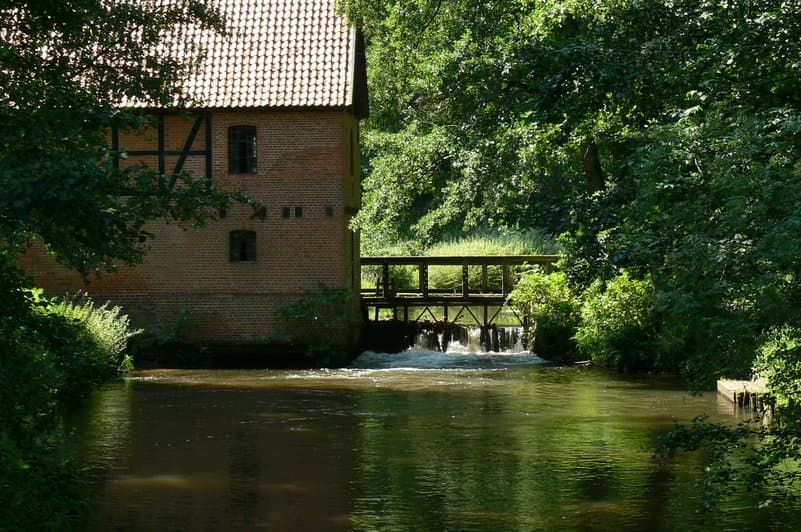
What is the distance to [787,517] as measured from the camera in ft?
35.9

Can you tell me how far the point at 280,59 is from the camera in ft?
86.6

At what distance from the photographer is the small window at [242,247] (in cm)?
2628

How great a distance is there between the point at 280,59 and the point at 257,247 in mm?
3989

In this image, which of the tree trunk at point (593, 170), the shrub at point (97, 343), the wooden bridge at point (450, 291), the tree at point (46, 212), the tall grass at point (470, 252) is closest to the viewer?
the tree at point (46, 212)

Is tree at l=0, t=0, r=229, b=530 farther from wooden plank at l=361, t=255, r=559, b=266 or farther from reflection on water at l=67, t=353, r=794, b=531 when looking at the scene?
wooden plank at l=361, t=255, r=559, b=266

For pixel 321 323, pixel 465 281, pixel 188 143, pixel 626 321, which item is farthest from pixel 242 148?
pixel 626 321

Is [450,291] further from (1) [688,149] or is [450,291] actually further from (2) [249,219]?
(1) [688,149]

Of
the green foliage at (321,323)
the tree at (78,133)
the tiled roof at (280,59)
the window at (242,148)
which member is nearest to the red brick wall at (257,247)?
the window at (242,148)

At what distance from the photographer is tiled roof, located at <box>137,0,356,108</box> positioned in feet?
84.2

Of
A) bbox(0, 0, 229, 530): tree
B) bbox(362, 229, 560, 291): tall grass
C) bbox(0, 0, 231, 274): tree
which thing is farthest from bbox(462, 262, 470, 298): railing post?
bbox(0, 0, 229, 530): tree

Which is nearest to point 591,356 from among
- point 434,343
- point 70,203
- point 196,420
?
point 434,343

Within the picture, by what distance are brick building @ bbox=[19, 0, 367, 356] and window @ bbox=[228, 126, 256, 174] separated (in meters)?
0.02

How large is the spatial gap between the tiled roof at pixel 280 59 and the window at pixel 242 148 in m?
0.71

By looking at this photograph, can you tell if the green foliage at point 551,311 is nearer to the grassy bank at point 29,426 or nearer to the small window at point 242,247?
the small window at point 242,247
